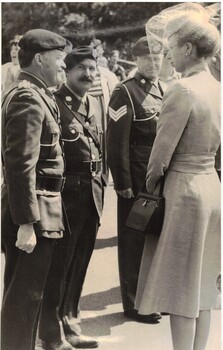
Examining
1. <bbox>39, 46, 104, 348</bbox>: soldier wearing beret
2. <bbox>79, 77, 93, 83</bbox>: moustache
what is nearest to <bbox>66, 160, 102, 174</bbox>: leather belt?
<bbox>39, 46, 104, 348</bbox>: soldier wearing beret

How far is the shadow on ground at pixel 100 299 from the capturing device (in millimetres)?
3402

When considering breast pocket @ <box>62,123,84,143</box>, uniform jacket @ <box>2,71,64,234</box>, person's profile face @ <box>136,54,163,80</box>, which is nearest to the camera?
uniform jacket @ <box>2,71,64,234</box>

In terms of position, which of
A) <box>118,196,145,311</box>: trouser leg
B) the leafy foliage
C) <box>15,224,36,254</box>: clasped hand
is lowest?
<box>118,196,145,311</box>: trouser leg

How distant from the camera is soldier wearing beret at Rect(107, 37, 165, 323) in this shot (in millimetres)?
3352

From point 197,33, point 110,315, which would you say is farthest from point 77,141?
point 110,315

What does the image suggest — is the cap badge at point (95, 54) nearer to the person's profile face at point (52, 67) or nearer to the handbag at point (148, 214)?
the person's profile face at point (52, 67)

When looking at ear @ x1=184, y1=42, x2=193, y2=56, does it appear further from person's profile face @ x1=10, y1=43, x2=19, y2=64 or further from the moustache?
person's profile face @ x1=10, y1=43, x2=19, y2=64

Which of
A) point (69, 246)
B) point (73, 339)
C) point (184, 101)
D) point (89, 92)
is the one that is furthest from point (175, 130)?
point (73, 339)

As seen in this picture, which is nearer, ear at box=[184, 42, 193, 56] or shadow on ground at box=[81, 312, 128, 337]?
ear at box=[184, 42, 193, 56]

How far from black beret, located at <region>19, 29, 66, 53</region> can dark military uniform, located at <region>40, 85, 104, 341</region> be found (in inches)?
9.2

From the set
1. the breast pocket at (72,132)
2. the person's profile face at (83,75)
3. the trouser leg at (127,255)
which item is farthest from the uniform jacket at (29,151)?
the trouser leg at (127,255)

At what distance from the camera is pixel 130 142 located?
3.39 metres

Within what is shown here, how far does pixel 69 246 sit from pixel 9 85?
3.00 feet

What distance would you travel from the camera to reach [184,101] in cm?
288
